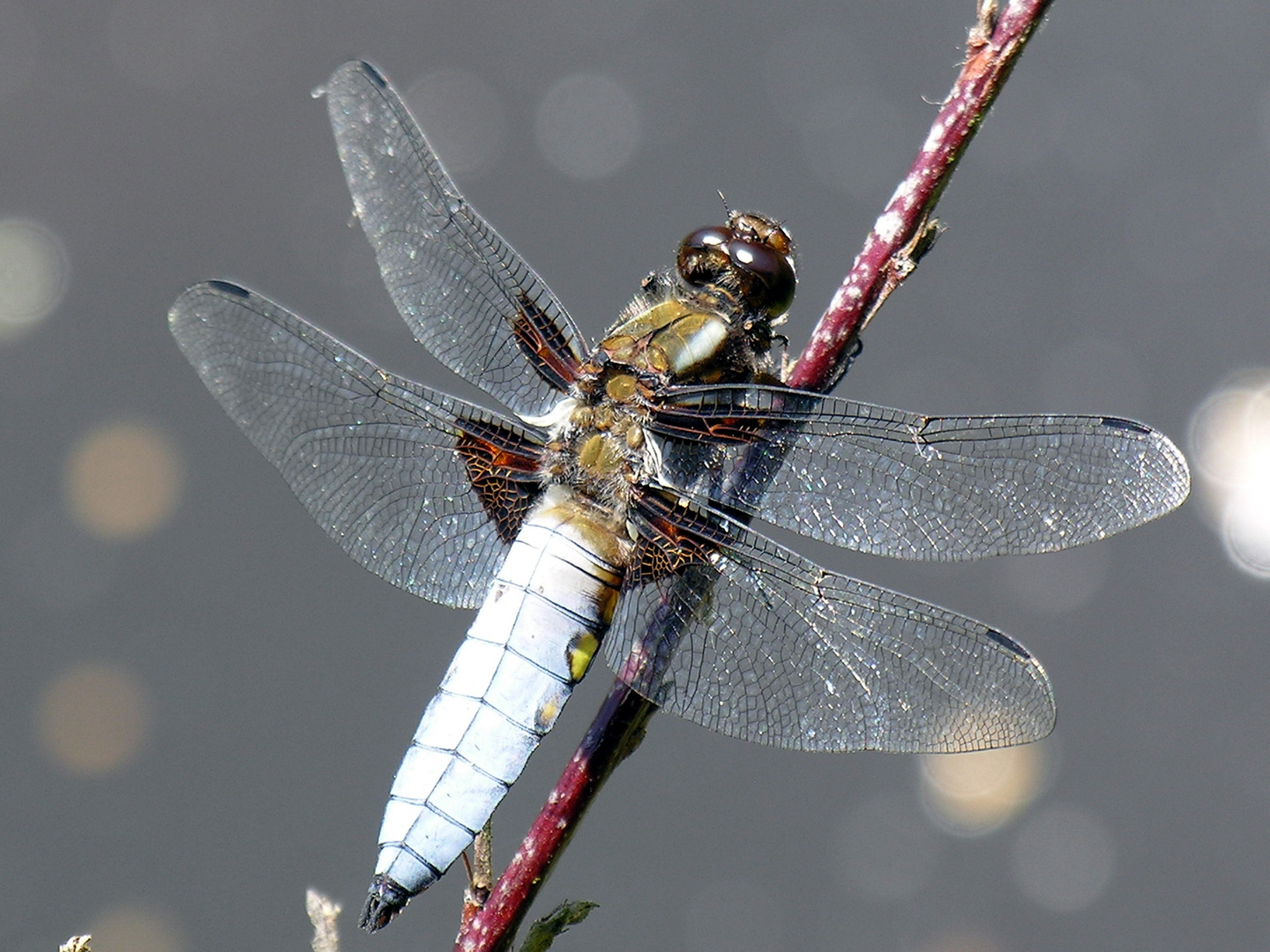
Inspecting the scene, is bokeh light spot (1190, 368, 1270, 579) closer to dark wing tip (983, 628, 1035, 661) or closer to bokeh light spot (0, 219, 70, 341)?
dark wing tip (983, 628, 1035, 661)

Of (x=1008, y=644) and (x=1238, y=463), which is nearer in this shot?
(x=1008, y=644)

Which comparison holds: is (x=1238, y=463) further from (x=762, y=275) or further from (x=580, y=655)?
(x=580, y=655)

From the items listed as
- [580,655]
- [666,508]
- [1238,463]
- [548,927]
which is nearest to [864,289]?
[666,508]

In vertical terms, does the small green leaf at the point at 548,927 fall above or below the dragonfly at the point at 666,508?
below

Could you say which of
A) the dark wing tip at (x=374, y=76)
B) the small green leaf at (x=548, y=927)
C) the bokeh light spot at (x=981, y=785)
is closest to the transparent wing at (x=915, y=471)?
the small green leaf at (x=548, y=927)

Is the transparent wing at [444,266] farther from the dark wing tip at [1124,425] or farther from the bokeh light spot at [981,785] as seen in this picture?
the bokeh light spot at [981,785]

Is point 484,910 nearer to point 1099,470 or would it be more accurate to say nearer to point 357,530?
point 357,530

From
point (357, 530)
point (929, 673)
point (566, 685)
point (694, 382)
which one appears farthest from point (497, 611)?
point (929, 673)
